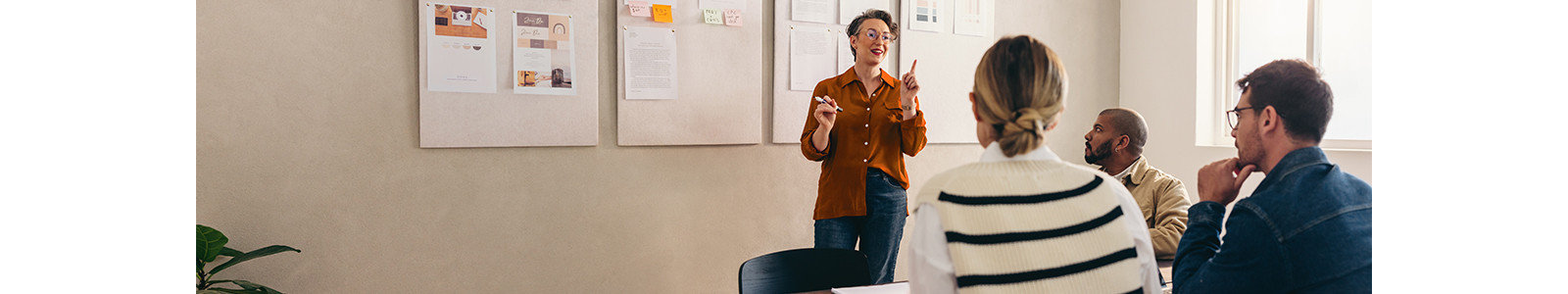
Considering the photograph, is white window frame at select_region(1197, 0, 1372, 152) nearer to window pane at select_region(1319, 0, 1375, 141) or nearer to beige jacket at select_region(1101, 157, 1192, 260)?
window pane at select_region(1319, 0, 1375, 141)

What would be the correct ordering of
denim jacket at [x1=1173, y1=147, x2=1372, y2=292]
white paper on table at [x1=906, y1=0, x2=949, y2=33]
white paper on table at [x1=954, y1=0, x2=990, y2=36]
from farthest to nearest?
white paper on table at [x1=954, y1=0, x2=990, y2=36], white paper on table at [x1=906, y1=0, x2=949, y2=33], denim jacket at [x1=1173, y1=147, x2=1372, y2=292]

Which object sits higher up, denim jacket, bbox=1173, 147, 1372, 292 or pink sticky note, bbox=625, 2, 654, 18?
pink sticky note, bbox=625, 2, 654, 18

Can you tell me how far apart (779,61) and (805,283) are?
147 centimetres

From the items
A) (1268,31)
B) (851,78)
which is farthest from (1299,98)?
(1268,31)

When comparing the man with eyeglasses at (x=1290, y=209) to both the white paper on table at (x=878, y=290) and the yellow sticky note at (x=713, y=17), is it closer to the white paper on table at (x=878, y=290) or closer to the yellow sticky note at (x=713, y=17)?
the white paper on table at (x=878, y=290)

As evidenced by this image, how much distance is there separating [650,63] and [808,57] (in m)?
0.71

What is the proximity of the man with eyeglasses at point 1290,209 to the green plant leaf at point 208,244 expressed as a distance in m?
2.45

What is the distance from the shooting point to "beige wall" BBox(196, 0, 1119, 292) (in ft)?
8.71

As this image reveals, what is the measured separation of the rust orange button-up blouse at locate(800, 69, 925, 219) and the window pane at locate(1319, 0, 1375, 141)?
176 cm

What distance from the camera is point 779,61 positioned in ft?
11.4

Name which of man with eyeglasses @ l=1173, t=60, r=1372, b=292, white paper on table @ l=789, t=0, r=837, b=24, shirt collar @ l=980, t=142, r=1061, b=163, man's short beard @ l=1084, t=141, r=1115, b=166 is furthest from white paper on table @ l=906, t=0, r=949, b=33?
shirt collar @ l=980, t=142, r=1061, b=163

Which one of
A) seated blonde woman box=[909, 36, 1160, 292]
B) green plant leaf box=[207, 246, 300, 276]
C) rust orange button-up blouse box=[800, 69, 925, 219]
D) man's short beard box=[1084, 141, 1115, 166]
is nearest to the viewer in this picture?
seated blonde woman box=[909, 36, 1160, 292]

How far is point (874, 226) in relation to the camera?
2980 mm
